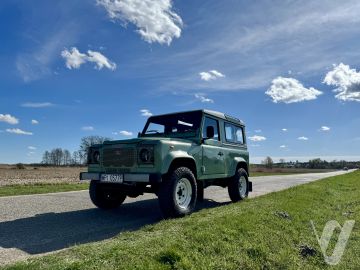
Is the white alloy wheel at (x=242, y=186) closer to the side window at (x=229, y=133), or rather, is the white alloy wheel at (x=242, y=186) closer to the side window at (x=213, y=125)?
the side window at (x=229, y=133)

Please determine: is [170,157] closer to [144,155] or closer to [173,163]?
[173,163]

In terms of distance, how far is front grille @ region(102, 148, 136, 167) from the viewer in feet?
22.0

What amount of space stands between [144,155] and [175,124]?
7.38 ft

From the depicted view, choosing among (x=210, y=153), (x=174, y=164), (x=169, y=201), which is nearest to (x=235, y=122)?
(x=210, y=153)

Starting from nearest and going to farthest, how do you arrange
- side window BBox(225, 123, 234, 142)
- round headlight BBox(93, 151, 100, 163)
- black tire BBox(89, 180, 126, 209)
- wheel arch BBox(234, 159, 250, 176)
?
→ round headlight BBox(93, 151, 100, 163) → black tire BBox(89, 180, 126, 209) → side window BBox(225, 123, 234, 142) → wheel arch BBox(234, 159, 250, 176)

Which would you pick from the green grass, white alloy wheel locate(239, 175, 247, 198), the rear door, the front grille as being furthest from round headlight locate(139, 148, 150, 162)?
the green grass

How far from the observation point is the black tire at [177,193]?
6406 millimetres

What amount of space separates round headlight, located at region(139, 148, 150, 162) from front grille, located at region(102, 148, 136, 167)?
0.17 m

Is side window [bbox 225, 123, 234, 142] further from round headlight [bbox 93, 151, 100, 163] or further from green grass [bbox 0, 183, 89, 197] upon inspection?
green grass [bbox 0, 183, 89, 197]

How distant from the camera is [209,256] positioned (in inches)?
175

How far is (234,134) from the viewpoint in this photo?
987 centimetres

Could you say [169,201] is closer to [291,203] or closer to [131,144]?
[131,144]

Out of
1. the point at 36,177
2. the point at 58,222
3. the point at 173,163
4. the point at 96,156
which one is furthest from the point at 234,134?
the point at 36,177

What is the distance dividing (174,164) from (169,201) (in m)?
0.78
